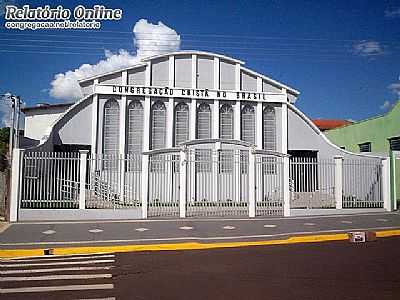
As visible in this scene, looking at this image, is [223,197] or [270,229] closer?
[270,229]

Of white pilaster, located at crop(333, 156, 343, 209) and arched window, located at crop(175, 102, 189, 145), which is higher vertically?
arched window, located at crop(175, 102, 189, 145)

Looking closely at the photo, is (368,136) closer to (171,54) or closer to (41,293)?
(171,54)

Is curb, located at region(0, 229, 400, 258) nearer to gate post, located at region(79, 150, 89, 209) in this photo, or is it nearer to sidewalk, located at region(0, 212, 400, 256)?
sidewalk, located at region(0, 212, 400, 256)

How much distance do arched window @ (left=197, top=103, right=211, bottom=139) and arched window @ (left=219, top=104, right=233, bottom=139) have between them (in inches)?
25.7

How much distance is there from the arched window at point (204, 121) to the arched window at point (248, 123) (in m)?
1.94

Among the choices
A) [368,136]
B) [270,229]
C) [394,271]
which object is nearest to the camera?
[394,271]

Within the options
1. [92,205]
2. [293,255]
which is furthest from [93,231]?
[293,255]

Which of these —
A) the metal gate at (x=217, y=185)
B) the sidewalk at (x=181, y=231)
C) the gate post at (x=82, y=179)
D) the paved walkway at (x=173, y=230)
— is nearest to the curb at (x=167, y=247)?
the sidewalk at (x=181, y=231)

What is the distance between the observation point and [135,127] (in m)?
22.0

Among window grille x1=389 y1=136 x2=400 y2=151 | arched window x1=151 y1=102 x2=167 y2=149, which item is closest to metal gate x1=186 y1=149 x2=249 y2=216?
arched window x1=151 y1=102 x2=167 y2=149

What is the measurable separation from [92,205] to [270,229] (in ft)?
20.7

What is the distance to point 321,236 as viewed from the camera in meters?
11.6

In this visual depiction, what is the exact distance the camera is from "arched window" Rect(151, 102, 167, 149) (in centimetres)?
2202

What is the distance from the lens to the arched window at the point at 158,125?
22.0 m
